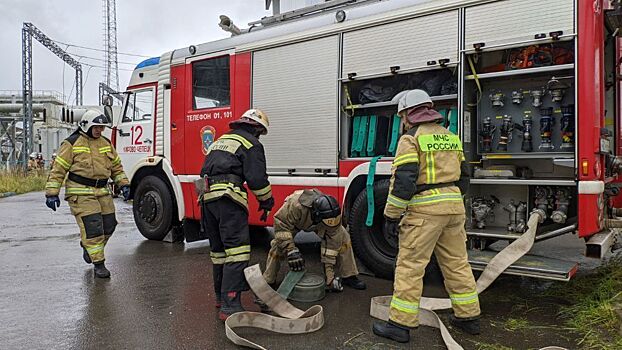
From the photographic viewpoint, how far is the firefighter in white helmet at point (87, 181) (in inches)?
203

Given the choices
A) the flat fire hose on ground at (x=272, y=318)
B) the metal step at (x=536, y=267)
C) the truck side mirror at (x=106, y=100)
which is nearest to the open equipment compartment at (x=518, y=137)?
the metal step at (x=536, y=267)

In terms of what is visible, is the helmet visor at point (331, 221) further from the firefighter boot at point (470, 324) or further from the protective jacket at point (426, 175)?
the firefighter boot at point (470, 324)

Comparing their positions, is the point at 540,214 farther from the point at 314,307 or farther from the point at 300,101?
the point at 300,101

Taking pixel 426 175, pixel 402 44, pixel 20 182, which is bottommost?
pixel 20 182

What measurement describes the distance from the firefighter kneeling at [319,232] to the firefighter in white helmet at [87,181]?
199cm

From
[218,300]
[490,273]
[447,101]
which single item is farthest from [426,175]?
[218,300]

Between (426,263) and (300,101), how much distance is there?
8.68 ft

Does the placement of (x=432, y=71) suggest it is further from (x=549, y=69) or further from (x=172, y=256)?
(x=172, y=256)

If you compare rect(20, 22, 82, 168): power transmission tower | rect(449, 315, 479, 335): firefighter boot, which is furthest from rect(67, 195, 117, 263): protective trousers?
rect(20, 22, 82, 168): power transmission tower

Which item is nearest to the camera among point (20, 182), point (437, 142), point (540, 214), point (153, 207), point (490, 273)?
point (437, 142)

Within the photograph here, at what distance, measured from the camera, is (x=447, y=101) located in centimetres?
473

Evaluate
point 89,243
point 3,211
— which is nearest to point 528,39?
point 89,243

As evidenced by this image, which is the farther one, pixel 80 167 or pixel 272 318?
pixel 80 167

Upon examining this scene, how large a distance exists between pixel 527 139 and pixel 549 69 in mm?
663
